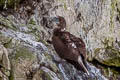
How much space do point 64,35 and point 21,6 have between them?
12.6 ft

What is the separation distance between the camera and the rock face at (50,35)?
5.90 meters

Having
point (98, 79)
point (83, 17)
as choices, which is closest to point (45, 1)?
point (83, 17)

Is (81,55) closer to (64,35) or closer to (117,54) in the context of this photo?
(64,35)

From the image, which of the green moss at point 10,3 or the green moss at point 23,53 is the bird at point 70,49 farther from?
the green moss at point 10,3

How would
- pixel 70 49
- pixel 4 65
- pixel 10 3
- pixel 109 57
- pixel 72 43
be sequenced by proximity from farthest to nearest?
pixel 109 57 → pixel 10 3 → pixel 72 43 → pixel 70 49 → pixel 4 65

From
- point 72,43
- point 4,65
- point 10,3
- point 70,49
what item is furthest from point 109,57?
point 4,65

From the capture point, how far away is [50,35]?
9836mm

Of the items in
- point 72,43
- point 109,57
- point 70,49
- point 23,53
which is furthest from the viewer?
point 109,57

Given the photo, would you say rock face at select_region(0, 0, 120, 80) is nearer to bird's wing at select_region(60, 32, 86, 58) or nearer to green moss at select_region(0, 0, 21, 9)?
green moss at select_region(0, 0, 21, 9)

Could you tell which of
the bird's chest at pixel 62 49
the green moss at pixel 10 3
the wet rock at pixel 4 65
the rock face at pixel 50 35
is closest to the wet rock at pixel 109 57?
the rock face at pixel 50 35

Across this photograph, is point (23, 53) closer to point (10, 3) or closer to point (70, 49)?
point (70, 49)

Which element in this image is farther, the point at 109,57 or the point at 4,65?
the point at 109,57

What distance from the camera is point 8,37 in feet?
22.0

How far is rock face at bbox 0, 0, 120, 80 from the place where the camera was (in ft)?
19.4
